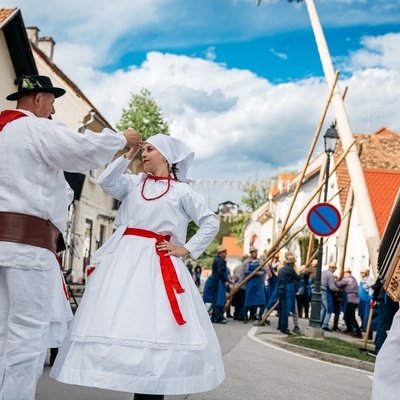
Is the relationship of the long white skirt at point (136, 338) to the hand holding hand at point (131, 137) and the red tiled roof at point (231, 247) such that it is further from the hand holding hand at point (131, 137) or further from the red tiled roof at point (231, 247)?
the red tiled roof at point (231, 247)

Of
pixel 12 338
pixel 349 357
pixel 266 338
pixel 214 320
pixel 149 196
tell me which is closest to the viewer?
pixel 12 338

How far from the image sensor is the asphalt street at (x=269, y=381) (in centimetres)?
577

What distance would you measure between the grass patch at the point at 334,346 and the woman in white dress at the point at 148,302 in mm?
6041

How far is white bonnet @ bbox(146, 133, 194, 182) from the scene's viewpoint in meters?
4.92

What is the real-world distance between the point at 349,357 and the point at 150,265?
248 inches

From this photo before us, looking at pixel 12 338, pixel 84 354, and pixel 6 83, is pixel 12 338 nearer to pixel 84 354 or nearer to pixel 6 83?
pixel 84 354

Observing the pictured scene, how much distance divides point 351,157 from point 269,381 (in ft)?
→ 20.0

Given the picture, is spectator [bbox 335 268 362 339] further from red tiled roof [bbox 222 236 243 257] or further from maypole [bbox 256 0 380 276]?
red tiled roof [bbox 222 236 243 257]

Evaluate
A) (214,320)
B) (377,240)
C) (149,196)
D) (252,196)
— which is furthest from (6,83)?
(252,196)

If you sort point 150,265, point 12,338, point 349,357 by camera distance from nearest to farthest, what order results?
point 12,338, point 150,265, point 349,357

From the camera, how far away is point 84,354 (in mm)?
4109

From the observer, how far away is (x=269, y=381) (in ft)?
23.4

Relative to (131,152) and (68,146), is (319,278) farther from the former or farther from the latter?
(68,146)

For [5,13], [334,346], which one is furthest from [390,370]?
[5,13]
